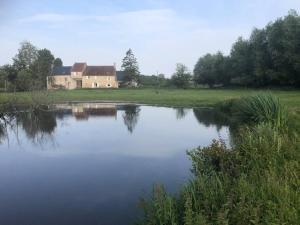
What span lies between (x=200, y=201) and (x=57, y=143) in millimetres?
14184

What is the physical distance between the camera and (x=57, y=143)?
20.1 meters

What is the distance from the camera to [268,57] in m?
61.6

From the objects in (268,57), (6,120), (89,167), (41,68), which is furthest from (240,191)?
(41,68)

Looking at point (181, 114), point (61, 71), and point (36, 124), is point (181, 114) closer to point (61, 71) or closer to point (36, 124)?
point (36, 124)

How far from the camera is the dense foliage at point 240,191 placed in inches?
235

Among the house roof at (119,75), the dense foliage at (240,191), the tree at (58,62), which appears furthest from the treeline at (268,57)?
the tree at (58,62)

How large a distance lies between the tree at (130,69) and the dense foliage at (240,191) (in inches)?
3535

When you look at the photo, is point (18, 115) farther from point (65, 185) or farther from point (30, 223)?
point (30, 223)

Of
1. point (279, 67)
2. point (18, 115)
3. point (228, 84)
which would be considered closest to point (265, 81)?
point (279, 67)

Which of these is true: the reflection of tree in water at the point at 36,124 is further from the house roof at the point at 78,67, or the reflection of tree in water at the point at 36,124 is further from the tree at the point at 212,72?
the house roof at the point at 78,67

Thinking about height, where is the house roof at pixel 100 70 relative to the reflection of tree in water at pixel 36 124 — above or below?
above

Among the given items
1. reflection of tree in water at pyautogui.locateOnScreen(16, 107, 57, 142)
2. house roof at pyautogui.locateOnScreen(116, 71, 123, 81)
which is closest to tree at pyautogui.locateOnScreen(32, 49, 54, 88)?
house roof at pyautogui.locateOnScreen(116, 71, 123, 81)

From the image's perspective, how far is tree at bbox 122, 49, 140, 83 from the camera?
326 feet

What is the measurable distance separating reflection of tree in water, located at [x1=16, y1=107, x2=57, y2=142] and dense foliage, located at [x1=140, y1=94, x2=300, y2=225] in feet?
45.7
